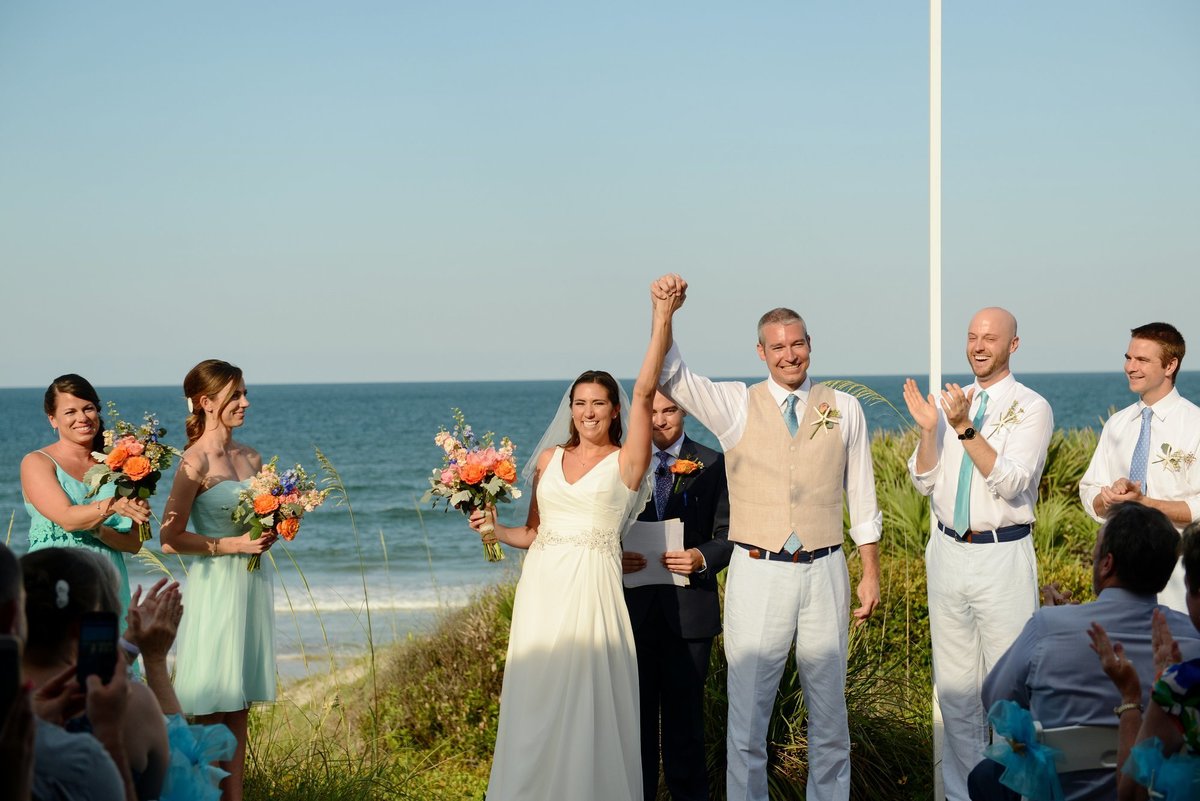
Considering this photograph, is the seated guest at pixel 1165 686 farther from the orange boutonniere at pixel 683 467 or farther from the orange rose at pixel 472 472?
the orange rose at pixel 472 472

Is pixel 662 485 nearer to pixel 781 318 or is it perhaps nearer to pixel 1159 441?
pixel 781 318

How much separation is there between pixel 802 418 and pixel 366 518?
27535mm

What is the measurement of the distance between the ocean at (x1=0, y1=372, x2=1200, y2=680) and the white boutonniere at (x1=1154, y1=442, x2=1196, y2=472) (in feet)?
10.6

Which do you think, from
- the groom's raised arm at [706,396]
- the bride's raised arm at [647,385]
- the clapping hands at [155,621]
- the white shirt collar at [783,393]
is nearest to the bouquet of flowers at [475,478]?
the bride's raised arm at [647,385]

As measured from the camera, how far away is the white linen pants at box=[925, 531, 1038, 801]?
225 inches

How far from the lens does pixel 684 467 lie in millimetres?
5742

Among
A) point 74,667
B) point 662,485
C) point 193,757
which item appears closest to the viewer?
point 74,667

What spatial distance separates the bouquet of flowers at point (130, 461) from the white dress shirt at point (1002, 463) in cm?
369

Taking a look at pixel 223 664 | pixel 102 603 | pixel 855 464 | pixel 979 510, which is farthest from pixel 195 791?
pixel 979 510

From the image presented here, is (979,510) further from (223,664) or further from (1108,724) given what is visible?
(223,664)

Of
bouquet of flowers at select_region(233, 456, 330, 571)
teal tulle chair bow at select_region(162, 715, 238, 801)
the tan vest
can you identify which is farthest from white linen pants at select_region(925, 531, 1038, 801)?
teal tulle chair bow at select_region(162, 715, 238, 801)

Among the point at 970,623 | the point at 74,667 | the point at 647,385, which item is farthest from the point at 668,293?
the point at 74,667

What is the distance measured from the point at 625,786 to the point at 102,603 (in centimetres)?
305

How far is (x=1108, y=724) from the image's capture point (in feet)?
12.0
